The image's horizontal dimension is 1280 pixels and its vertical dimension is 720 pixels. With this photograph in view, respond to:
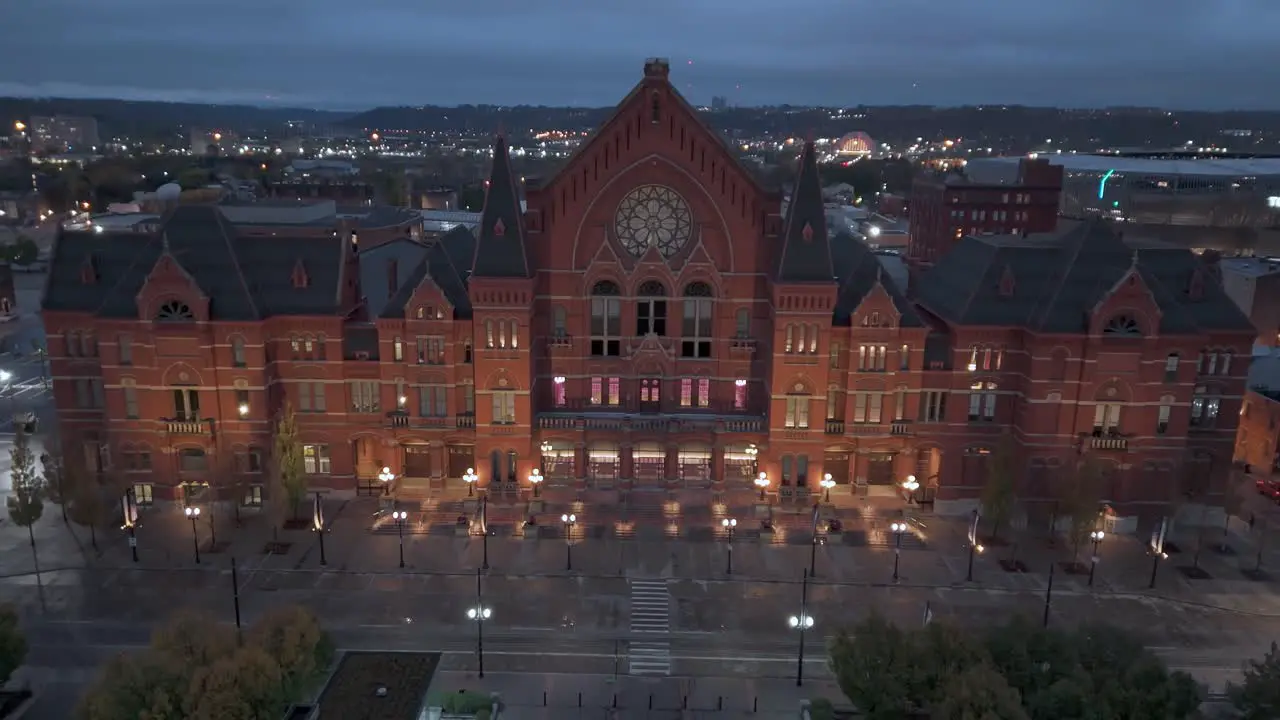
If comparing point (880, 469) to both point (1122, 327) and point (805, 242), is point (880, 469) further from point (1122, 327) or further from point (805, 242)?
point (1122, 327)

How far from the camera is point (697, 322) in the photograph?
206 feet

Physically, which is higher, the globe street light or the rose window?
the rose window

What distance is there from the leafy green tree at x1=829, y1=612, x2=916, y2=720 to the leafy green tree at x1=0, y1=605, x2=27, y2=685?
33111 millimetres

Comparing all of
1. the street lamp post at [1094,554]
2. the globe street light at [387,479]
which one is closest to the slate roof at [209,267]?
the globe street light at [387,479]

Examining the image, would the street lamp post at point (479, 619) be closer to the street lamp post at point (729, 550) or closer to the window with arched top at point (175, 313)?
the street lamp post at point (729, 550)

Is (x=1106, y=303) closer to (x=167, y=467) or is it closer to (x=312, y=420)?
(x=312, y=420)

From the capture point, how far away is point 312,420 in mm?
60938

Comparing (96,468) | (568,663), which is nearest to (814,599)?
(568,663)

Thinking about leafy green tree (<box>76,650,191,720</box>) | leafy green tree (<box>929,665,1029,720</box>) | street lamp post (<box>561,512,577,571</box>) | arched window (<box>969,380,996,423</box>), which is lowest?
street lamp post (<box>561,512,577,571</box>)

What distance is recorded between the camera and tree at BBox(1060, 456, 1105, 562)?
51.9m

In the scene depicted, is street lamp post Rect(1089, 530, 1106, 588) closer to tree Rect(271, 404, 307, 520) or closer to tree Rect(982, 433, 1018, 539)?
tree Rect(982, 433, 1018, 539)

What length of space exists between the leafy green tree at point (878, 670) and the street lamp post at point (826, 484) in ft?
79.8

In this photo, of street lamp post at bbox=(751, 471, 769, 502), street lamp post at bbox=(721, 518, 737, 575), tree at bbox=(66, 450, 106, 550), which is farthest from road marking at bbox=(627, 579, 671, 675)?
tree at bbox=(66, 450, 106, 550)

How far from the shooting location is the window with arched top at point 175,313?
56.7 m
